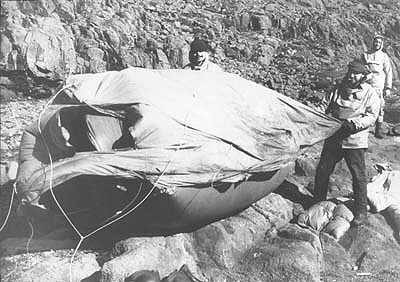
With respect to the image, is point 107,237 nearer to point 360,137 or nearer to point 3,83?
point 360,137

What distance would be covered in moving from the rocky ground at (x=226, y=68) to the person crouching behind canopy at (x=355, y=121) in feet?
1.37

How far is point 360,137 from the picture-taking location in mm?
4715

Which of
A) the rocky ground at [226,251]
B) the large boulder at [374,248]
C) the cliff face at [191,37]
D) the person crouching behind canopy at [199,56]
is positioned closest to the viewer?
the rocky ground at [226,251]

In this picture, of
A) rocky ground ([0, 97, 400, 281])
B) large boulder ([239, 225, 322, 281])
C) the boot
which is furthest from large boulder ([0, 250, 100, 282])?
the boot

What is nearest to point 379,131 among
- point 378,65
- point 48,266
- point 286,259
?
point 378,65

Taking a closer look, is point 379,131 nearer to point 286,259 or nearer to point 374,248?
point 374,248

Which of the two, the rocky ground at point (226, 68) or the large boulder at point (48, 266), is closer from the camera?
the large boulder at point (48, 266)

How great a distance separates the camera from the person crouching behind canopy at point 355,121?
4.62 metres

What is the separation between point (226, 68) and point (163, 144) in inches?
244

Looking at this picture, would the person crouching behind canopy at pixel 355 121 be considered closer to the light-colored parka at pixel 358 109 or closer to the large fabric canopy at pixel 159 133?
the light-colored parka at pixel 358 109

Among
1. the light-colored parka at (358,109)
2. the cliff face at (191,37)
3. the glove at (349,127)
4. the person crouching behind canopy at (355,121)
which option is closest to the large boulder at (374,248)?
the person crouching behind canopy at (355,121)

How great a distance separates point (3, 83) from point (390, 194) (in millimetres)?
5193

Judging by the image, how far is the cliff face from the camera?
7.11m

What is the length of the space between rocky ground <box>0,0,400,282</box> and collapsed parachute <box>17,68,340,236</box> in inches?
12.6
